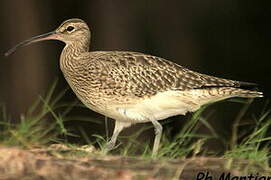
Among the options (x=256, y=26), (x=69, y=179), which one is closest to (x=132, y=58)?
(x=69, y=179)

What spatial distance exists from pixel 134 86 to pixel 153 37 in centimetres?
788

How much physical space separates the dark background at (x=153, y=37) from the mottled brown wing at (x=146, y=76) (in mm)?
6017

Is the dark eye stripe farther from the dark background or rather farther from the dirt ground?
the dark background

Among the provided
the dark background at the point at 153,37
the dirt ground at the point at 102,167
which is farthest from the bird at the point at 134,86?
the dark background at the point at 153,37

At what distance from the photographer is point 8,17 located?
16.8 m

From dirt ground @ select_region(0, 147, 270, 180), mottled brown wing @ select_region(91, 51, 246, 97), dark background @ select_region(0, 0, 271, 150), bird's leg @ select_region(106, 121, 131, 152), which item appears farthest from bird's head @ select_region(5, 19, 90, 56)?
dark background @ select_region(0, 0, 271, 150)

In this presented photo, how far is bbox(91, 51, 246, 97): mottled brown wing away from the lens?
10.1m

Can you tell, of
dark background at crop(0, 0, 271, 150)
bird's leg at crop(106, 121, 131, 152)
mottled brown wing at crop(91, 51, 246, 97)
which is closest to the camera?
bird's leg at crop(106, 121, 131, 152)

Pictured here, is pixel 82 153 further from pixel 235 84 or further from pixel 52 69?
pixel 52 69

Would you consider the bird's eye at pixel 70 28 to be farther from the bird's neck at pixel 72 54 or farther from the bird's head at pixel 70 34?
the bird's neck at pixel 72 54

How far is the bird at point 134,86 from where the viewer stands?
9.99 meters

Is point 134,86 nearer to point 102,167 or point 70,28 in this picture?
point 70,28

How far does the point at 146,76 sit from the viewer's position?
10.3m

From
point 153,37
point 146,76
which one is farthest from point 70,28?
point 153,37
